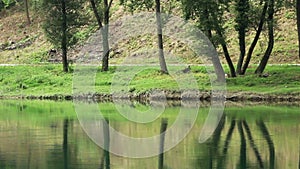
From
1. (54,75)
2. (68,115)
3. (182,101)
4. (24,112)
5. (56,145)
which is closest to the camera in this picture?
(56,145)

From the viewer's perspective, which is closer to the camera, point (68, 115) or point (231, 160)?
point (231, 160)

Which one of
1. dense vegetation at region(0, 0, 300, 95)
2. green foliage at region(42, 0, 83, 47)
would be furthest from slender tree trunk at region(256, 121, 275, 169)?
green foliage at region(42, 0, 83, 47)

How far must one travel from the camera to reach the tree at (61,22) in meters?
55.9

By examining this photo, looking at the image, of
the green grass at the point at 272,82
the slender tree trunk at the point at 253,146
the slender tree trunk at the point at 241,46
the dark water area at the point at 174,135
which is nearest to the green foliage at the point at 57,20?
the slender tree trunk at the point at 241,46

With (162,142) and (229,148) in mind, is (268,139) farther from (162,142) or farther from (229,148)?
(162,142)

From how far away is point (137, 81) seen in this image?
163 ft

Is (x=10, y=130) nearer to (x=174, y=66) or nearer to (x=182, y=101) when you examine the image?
(x=182, y=101)

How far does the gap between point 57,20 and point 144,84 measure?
471 inches

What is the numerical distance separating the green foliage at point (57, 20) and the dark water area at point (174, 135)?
16461mm

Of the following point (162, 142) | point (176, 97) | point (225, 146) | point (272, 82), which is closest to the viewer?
point (225, 146)

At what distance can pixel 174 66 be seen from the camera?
172 ft

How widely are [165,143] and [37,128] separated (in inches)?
312

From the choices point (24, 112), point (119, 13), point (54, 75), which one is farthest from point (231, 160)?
point (119, 13)

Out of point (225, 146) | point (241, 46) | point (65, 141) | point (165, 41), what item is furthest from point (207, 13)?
point (225, 146)
